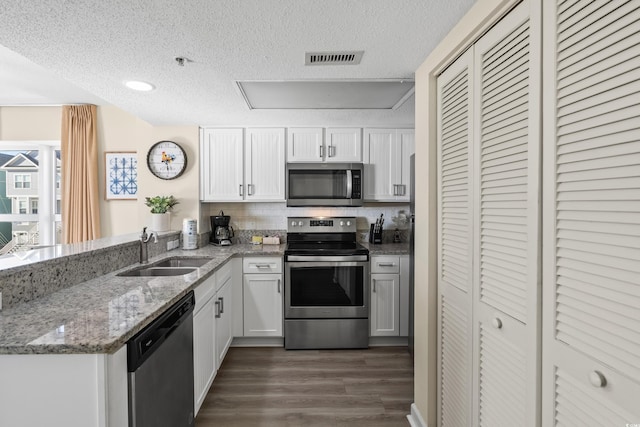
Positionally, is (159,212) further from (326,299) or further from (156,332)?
(156,332)

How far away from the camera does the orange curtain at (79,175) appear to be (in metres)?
3.74

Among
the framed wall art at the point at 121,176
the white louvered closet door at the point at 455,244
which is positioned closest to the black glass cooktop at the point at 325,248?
the white louvered closet door at the point at 455,244

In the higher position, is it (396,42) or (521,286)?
(396,42)

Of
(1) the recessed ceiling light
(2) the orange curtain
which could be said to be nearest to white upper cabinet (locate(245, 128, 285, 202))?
(1) the recessed ceiling light

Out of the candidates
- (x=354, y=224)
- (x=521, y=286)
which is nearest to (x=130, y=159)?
(x=354, y=224)

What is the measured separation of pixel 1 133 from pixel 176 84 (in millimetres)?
3254

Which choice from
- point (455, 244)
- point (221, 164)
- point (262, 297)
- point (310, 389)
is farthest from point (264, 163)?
point (455, 244)

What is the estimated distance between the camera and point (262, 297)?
2951mm

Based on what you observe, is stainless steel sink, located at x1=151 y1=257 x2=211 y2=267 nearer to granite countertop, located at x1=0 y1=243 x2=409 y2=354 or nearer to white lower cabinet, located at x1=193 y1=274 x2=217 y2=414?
white lower cabinet, located at x1=193 y1=274 x2=217 y2=414

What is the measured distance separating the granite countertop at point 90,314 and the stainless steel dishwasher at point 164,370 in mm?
62

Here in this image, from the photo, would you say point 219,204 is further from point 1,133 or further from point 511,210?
point 511,210

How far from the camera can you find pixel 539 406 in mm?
992

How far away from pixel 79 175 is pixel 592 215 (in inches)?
181

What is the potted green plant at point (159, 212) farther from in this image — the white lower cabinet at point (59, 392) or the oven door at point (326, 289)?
the white lower cabinet at point (59, 392)
